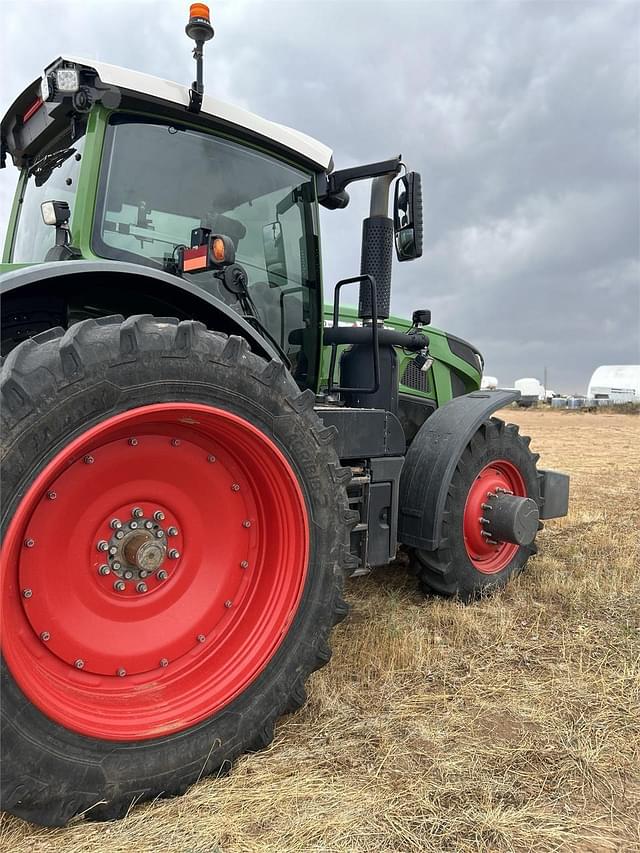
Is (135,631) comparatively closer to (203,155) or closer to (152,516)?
(152,516)

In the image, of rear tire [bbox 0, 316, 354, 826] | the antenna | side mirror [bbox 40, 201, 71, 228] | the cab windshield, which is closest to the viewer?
rear tire [bbox 0, 316, 354, 826]

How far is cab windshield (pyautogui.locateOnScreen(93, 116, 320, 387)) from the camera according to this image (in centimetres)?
267

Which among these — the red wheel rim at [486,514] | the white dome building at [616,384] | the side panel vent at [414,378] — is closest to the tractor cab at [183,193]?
the side panel vent at [414,378]

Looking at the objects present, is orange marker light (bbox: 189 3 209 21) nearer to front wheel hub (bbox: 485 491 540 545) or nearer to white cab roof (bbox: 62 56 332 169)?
white cab roof (bbox: 62 56 332 169)

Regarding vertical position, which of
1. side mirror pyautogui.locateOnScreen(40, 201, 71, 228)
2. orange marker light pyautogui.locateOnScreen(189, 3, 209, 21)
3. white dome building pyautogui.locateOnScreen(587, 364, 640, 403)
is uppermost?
white dome building pyautogui.locateOnScreen(587, 364, 640, 403)

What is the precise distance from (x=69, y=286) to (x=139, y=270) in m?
0.40

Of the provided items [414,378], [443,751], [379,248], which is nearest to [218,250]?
[379,248]

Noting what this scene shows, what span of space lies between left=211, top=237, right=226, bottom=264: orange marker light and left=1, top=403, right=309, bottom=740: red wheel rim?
75 centimetres

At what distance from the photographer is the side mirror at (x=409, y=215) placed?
3.32 m

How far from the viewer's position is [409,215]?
335cm

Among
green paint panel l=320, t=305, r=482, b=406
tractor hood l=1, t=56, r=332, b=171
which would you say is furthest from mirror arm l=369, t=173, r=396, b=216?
green paint panel l=320, t=305, r=482, b=406

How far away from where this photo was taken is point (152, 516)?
7.59 feet

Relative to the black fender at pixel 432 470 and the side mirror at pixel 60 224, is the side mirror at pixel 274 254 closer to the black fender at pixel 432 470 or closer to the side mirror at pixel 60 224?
the side mirror at pixel 60 224

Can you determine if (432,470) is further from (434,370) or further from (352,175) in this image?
(352,175)
